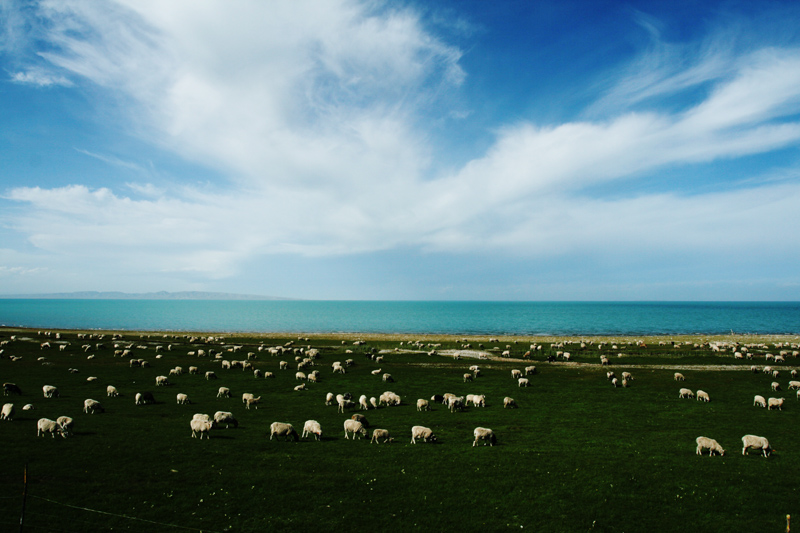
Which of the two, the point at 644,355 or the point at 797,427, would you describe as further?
the point at 644,355

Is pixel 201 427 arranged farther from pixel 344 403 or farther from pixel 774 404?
pixel 774 404

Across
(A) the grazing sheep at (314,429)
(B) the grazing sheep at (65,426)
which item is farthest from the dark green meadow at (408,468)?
(A) the grazing sheep at (314,429)

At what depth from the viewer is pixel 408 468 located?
2119 cm

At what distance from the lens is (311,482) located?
63.6ft

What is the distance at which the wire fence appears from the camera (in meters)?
14.9

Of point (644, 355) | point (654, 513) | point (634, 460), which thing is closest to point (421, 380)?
point (634, 460)

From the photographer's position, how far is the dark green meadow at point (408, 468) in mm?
16359

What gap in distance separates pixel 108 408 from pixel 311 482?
2309cm

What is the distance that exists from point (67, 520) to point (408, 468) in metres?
14.5

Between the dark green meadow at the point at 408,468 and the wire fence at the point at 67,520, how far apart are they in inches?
2.8

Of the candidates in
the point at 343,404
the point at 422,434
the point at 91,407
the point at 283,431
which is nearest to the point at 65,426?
the point at 91,407

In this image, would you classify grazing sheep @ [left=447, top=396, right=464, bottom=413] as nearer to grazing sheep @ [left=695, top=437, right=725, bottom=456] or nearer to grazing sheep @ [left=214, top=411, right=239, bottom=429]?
grazing sheep @ [left=695, top=437, right=725, bottom=456]

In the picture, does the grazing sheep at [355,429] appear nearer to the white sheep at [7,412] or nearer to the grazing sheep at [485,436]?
the grazing sheep at [485,436]

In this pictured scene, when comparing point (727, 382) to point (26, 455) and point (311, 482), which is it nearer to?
point (311, 482)
